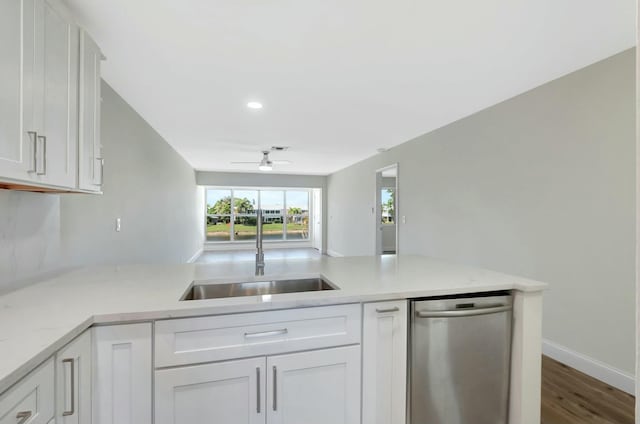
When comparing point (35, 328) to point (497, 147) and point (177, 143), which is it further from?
point (177, 143)

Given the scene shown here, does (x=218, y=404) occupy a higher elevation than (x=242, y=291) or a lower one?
lower

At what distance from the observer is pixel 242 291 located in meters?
1.68

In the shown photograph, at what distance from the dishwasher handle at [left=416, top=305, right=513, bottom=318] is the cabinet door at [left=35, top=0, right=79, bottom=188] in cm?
180

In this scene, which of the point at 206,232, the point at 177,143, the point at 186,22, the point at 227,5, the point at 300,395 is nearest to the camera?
the point at 300,395

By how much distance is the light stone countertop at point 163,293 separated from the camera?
0.92 m

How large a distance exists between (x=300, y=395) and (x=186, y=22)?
2.12 m

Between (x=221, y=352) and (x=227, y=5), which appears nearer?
(x=221, y=352)

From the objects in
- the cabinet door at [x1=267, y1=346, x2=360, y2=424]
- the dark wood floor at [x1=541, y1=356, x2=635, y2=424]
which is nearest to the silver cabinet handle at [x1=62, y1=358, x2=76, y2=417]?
the cabinet door at [x1=267, y1=346, x2=360, y2=424]

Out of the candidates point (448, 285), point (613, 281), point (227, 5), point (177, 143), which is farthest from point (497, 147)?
point (177, 143)

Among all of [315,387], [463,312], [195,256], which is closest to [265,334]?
[315,387]

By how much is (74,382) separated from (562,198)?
11.0 feet

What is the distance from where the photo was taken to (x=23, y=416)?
0.79m

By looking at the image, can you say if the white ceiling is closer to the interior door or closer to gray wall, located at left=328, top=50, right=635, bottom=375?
gray wall, located at left=328, top=50, right=635, bottom=375

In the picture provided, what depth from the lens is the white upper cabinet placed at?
1062 millimetres
